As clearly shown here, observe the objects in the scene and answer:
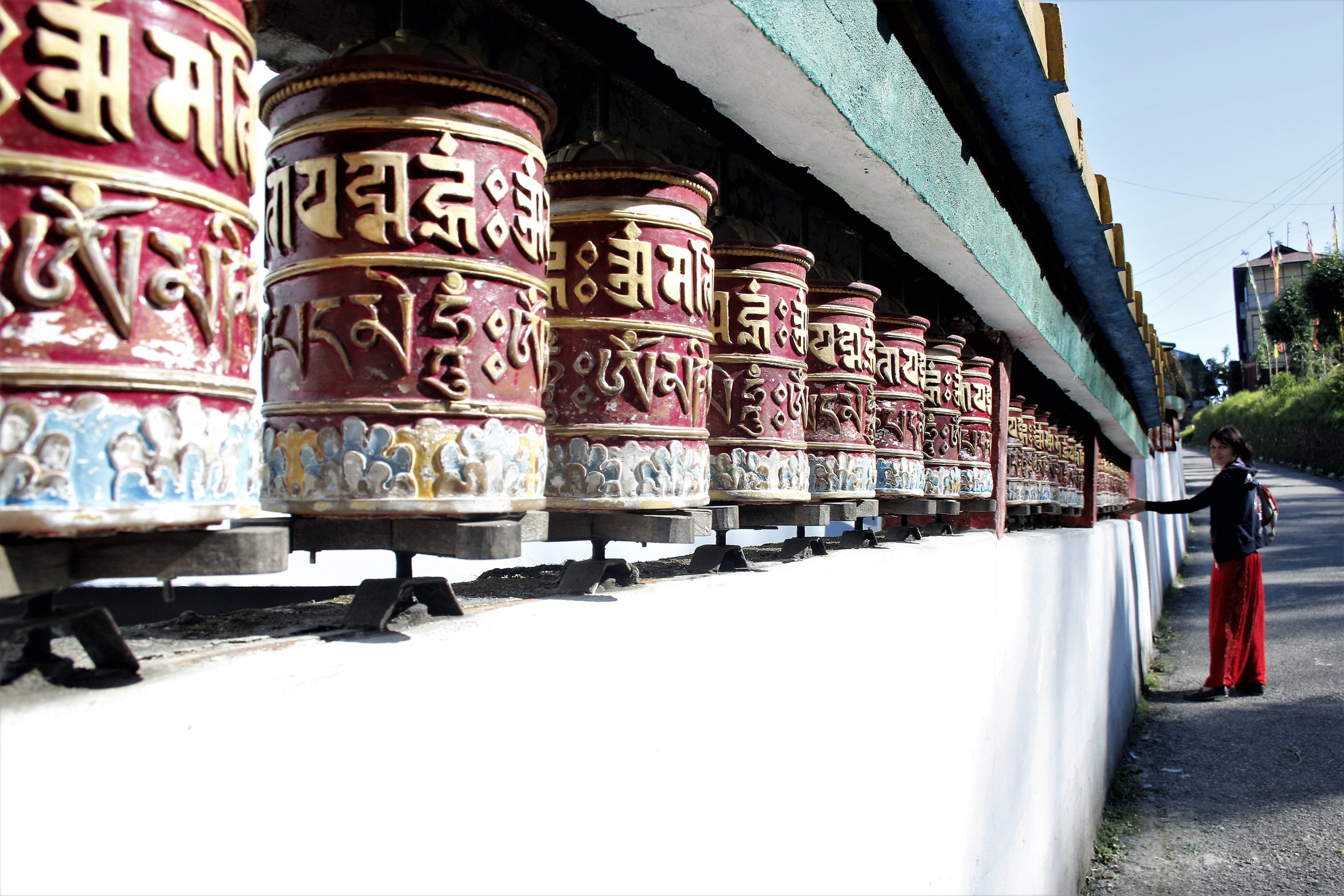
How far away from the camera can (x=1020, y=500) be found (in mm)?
5086

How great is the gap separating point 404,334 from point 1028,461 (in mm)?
4803

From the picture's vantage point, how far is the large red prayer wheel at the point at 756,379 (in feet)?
6.81

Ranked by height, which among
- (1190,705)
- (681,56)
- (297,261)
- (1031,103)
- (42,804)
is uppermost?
(1031,103)

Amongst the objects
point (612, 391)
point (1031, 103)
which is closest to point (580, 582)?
point (612, 391)

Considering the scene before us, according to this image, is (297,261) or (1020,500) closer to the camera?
(297,261)

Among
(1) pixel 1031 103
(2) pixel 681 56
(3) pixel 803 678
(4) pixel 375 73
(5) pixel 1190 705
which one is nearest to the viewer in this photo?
(4) pixel 375 73

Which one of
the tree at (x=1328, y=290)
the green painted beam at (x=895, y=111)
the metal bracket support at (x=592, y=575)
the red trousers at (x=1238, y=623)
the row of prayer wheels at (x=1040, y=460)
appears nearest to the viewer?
the green painted beam at (x=895, y=111)

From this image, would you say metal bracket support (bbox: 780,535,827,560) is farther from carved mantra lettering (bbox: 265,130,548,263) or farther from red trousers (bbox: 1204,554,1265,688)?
red trousers (bbox: 1204,554,1265,688)

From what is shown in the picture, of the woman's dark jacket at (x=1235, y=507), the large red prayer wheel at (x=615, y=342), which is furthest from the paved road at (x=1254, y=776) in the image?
the large red prayer wheel at (x=615, y=342)

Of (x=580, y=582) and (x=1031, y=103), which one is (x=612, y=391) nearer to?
(x=580, y=582)

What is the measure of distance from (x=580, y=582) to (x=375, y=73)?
0.86 m

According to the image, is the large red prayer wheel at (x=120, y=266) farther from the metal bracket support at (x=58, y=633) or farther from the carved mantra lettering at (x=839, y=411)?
the carved mantra lettering at (x=839, y=411)

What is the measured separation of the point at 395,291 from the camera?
4.08ft

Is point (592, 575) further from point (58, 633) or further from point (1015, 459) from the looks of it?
point (1015, 459)
